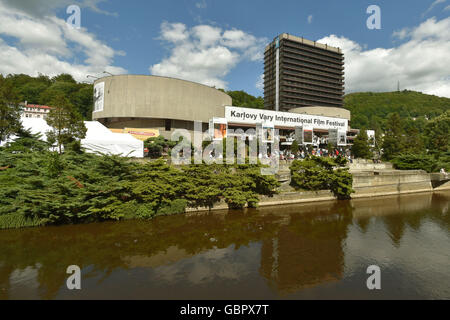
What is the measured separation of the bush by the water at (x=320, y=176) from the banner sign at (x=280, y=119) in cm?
2401

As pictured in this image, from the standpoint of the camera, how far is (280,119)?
162ft

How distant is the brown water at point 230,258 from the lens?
8.30 meters

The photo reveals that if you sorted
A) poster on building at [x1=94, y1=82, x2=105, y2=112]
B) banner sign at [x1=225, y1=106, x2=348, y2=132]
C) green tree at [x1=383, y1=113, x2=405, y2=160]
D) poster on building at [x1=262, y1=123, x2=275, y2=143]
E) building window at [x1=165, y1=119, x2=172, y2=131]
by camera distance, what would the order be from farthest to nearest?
banner sign at [x1=225, y1=106, x2=348, y2=132] → poster on building at [x1=262, y1=123, x2=275, y2=143] → poster on building at [x1=94, y1=82, x2=105, y2=112] → building window at [x1=165, y1=119, x2=172, y2=131] → green tree at [x1=383, y1=113, x2=405, y2=160]

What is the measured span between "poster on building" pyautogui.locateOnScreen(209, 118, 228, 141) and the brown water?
2480 cm

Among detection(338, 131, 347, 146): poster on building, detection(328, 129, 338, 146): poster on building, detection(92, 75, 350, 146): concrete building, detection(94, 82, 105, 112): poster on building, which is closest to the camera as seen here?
detection(92, 75, 350, 146): concrete building

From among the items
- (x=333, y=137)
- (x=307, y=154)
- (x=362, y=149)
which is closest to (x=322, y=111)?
(x=333, y=137)

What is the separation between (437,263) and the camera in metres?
10.6

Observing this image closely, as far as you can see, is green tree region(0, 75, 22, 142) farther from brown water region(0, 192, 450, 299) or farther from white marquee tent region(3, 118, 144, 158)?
brown water region(0, 192, 450, 299)

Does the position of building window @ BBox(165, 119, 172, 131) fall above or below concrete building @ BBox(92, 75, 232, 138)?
below

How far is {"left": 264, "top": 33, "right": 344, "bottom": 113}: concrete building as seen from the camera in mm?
93875

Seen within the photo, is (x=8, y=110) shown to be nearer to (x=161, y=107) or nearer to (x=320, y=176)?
(x=161, y=107)

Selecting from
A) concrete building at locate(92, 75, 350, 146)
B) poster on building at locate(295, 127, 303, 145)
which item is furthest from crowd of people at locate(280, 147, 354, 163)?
concrete building at locate(92, 75, 350, 146)
